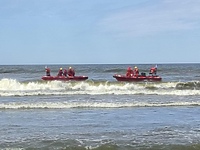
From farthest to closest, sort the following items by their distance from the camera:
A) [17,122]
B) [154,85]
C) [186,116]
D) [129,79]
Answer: [129,79] < [154,85] < [186,116] < [17,122]

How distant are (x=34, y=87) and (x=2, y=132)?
22.5 meters

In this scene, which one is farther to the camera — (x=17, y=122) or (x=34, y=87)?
(x=34, y=87)

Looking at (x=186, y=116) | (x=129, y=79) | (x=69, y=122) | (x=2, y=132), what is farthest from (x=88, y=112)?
(x=129, y=79)

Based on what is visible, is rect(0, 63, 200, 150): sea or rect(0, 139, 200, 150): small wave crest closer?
rect(0, 139, 200, 150): small wave crest

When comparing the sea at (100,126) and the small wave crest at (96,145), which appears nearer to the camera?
the small wave crest at (96,145)

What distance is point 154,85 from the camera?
32562mm

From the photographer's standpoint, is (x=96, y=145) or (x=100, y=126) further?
(x=100, y=126)

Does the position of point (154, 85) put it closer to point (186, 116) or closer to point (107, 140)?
point (186, 116)

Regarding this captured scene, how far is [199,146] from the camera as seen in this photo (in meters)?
9.00

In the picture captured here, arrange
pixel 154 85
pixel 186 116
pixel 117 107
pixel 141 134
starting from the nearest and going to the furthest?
pixel 141 134 → pixel 186 116 → pixel 117 107 → pixel 154 85

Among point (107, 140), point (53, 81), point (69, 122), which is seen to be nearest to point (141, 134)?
point (107, 140)

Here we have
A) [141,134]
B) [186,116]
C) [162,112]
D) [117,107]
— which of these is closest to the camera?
[141,134]

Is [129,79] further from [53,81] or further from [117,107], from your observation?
[117,107]

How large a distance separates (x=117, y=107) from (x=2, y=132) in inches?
267
